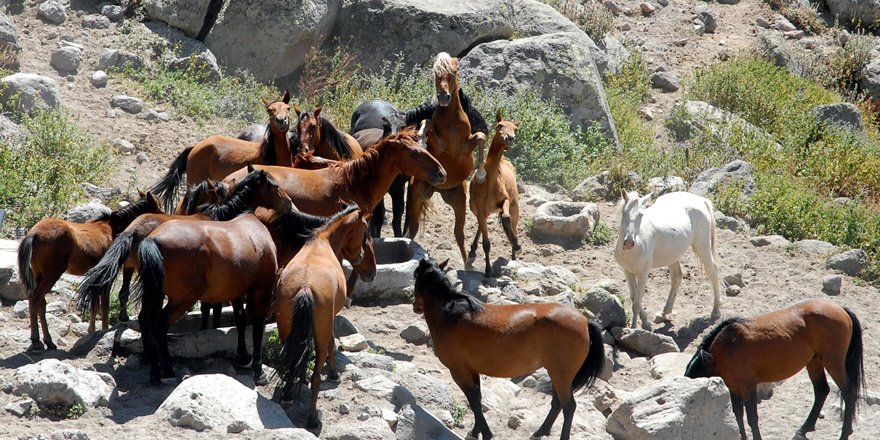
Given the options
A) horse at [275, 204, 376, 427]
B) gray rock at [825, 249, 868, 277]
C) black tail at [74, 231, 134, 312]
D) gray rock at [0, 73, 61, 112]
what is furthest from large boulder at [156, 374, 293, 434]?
gray rock at [825, 249, 868, 277]

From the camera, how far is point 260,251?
24.4ft

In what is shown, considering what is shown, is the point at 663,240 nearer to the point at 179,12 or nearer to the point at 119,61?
the point at 119,61

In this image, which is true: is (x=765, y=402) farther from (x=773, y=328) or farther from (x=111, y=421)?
(x=111, y=421)

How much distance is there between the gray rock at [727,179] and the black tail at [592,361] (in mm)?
6968

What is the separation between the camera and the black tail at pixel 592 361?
728cm

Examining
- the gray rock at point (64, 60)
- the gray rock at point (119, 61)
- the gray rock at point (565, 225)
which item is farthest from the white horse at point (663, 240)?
the gray rock at point (64, 60)

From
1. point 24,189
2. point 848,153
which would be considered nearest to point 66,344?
point 24,189

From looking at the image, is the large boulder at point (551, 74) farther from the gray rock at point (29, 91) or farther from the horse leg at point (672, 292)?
the gray rock at point (29, 91)

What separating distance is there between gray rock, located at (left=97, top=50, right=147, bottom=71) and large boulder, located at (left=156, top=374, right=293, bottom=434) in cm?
868

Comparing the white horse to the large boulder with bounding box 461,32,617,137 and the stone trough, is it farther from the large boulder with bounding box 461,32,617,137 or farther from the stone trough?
the large boulder with bounding box 461,32,617,137

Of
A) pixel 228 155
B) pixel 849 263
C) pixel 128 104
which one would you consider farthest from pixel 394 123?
pixel 849 263

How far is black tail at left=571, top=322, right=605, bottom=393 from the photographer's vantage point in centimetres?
728

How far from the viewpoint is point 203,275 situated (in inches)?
278

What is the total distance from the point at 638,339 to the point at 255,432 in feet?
15.1
